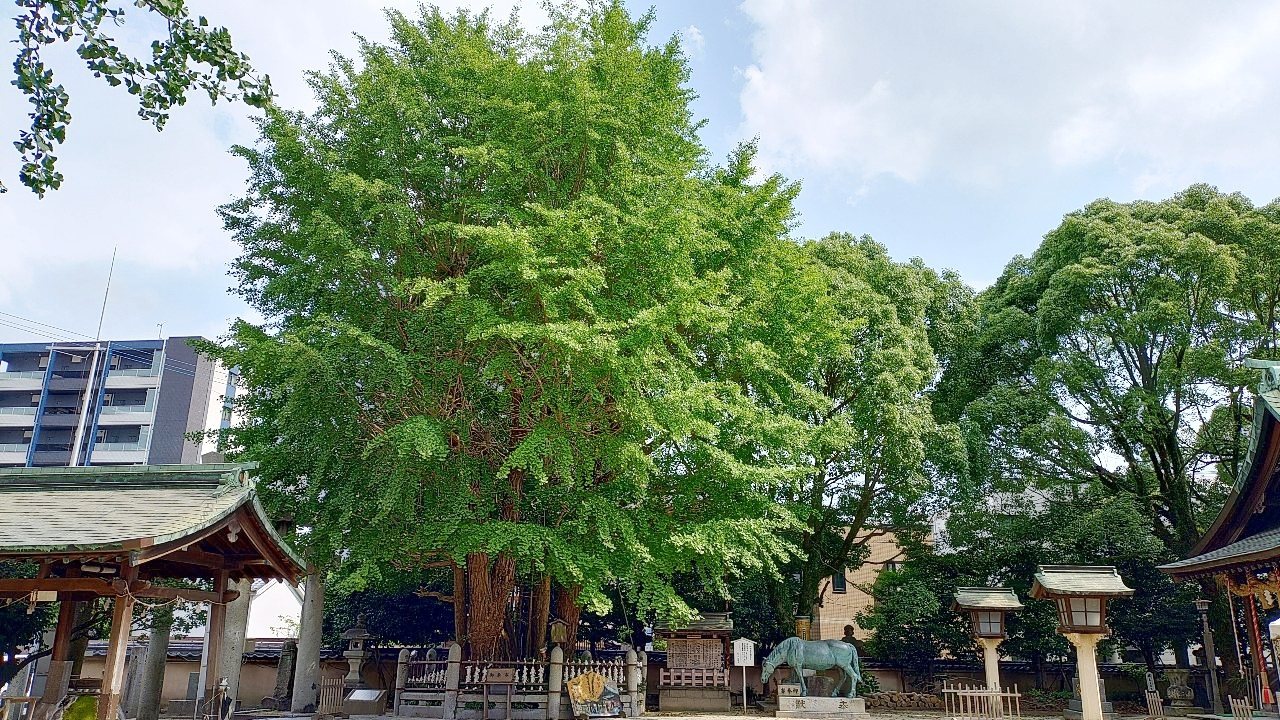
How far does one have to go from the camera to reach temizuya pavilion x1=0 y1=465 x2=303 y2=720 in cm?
891

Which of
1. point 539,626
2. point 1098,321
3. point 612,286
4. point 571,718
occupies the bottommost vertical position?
point 571,718

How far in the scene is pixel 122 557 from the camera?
8.96 m

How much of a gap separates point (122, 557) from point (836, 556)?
61.2 feet

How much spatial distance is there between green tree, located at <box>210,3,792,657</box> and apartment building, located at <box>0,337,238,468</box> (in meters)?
33.2

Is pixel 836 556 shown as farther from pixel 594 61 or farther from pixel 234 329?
pixel 234 329

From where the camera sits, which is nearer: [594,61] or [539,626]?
[594,61]

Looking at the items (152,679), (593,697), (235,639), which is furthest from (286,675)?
(593,697)

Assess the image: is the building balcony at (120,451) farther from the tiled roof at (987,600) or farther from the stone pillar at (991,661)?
the stone pillar at (991,661)

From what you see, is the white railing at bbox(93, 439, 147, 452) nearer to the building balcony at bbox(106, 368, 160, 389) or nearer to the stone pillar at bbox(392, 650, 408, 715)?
the building balcony at bbox(106, 368, 160, 389)

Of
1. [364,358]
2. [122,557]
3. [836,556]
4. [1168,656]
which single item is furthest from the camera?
[1168,656]

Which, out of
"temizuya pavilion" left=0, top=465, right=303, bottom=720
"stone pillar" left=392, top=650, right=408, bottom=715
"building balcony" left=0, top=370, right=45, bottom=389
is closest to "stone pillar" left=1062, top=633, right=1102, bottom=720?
"stone pillar" left=392, top=650, right=408, bottom=715

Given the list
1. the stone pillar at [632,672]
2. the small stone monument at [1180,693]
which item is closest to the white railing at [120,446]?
the stone pillar at [632,672]

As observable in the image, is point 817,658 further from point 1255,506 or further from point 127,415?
point 127,415

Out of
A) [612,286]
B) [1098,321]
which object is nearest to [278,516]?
[612,286]
